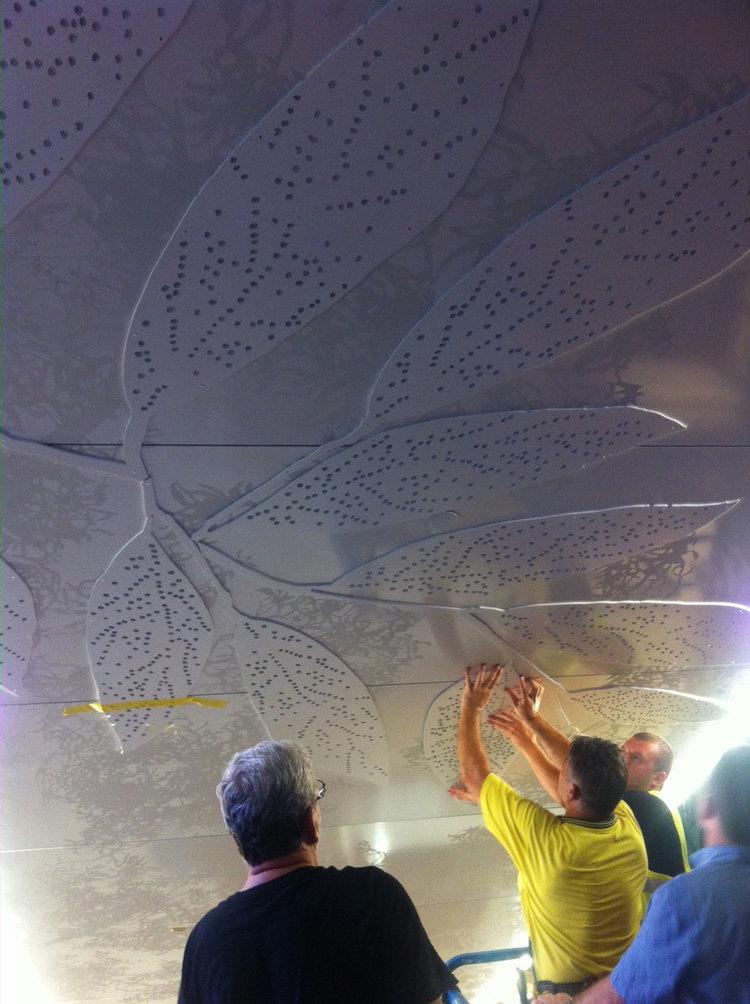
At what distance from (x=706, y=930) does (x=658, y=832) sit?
1.59 metres

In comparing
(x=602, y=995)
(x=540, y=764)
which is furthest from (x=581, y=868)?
(x=602, y=995)

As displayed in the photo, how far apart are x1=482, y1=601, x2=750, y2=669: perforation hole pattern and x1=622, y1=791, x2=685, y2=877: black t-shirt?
51 centimetres

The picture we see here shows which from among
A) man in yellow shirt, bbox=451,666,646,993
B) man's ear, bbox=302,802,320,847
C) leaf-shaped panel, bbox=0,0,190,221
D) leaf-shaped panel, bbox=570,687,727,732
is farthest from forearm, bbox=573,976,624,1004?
leaf-shaped panel, bbox=0,0,190,221

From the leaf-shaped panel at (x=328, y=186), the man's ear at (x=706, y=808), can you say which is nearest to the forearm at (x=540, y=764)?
the man's ear at (x=706, y=808)

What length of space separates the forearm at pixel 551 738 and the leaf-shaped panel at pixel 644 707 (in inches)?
6.5

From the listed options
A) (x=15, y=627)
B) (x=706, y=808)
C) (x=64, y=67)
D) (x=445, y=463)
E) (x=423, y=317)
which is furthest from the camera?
(x=15, y=627)

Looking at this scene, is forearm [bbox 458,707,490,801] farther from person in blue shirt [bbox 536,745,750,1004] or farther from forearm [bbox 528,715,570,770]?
person in blue shirt [bbox 536,745,750,1004]

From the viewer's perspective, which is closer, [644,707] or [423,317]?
[423,317]

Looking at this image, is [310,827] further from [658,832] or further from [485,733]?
[658,832]

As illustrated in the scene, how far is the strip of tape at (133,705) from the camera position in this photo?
8.66 ft

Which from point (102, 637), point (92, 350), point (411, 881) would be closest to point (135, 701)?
point (102, 637)

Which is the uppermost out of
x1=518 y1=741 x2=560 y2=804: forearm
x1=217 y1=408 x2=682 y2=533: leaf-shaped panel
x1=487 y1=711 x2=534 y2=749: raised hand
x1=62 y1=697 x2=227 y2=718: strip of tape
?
x1=217 y1=408 x2=682 y2=533: leaf-shaped panel

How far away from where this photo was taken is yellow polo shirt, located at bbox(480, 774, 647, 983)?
232 centimetres

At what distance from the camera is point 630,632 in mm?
2688
